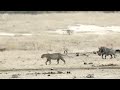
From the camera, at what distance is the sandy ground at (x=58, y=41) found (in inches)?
173

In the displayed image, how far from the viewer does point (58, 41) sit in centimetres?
445

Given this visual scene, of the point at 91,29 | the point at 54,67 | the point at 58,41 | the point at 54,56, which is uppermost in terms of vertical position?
the point at 91,29

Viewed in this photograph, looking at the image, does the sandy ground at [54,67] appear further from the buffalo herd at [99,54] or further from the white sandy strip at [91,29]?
the white sandy strip at [91,29]

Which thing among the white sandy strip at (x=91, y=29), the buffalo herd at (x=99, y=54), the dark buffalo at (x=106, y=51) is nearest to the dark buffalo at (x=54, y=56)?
the buffalo herd at (x=99, y=54)

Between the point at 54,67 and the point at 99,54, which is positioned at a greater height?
the point at 99,54

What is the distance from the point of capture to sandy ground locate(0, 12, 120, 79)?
173 inches

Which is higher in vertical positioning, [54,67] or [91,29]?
[91,29]

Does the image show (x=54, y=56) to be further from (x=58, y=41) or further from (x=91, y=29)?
(x=91, y=29)

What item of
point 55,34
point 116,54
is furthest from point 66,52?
point 116,54

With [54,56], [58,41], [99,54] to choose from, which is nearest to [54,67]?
[54,56]

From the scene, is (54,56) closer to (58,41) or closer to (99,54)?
(58,41)

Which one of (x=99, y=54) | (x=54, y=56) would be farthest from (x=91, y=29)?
(x=54, y=56)
